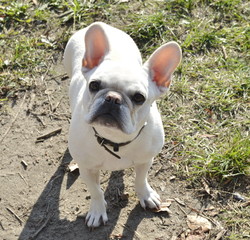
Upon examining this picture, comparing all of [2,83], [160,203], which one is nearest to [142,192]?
[160,203]

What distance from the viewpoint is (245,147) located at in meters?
4.18

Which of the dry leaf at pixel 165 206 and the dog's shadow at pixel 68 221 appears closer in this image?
the dog's shadow at pixel 68 221

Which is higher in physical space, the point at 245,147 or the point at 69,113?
the point at 69,113

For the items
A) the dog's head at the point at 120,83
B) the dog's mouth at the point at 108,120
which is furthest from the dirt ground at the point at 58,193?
the dog's mouth at the point at 108,120

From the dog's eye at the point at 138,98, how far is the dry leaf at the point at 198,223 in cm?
141

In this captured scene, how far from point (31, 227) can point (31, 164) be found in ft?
2.39

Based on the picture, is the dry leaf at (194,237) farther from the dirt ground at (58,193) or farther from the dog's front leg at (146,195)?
the dog's front leg at (146,195)

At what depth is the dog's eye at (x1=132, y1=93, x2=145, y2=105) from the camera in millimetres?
2984

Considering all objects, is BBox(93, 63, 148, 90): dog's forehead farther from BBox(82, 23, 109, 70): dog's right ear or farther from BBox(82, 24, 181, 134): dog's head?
BBox(82, 23, 109, 70): dog's right ear

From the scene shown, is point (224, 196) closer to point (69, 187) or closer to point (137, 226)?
point (137, 226)

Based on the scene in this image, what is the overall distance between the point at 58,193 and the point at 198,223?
1.33 m

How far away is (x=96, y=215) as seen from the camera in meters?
3.80

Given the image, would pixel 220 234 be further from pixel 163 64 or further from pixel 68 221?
pixel 163 64

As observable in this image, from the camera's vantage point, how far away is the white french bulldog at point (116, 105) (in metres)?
2.97
